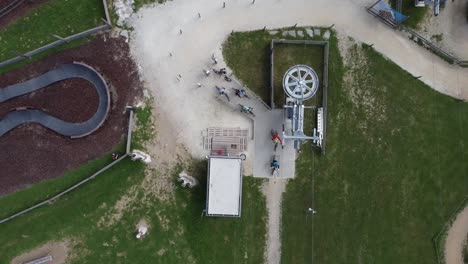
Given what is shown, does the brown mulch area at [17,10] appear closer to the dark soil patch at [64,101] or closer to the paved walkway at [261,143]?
the dark soil patch at [64,101]

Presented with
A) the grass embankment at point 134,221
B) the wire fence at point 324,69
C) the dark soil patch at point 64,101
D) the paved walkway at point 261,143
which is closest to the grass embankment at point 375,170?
the wire fence at point 324,69

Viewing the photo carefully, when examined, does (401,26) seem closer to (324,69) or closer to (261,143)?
(324,69)

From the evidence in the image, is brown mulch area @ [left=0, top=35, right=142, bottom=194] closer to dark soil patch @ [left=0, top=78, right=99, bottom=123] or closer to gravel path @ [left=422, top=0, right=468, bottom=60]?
dark soil patch @ [left=0, top=78, right=99, bottom=123]

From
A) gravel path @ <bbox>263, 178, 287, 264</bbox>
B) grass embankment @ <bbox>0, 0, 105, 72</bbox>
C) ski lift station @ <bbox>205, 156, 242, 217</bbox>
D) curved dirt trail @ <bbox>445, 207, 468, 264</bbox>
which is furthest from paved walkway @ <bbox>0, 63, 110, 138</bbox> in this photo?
curved dirt trail @ <bbox>445, 207, 468, 264</bbox>

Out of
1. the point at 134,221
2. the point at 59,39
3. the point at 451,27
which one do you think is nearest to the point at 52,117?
the point at 59,39

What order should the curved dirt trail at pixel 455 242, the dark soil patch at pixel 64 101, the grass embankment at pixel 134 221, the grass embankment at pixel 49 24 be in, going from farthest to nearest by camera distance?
the curved dirt trail at pixel 455 242 < the grass embankment at pixel 49 24 < the dark soil patch at pixel 64 101 < the grass embankment at pixel 134 221

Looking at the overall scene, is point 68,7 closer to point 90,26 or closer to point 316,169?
point 90,26
